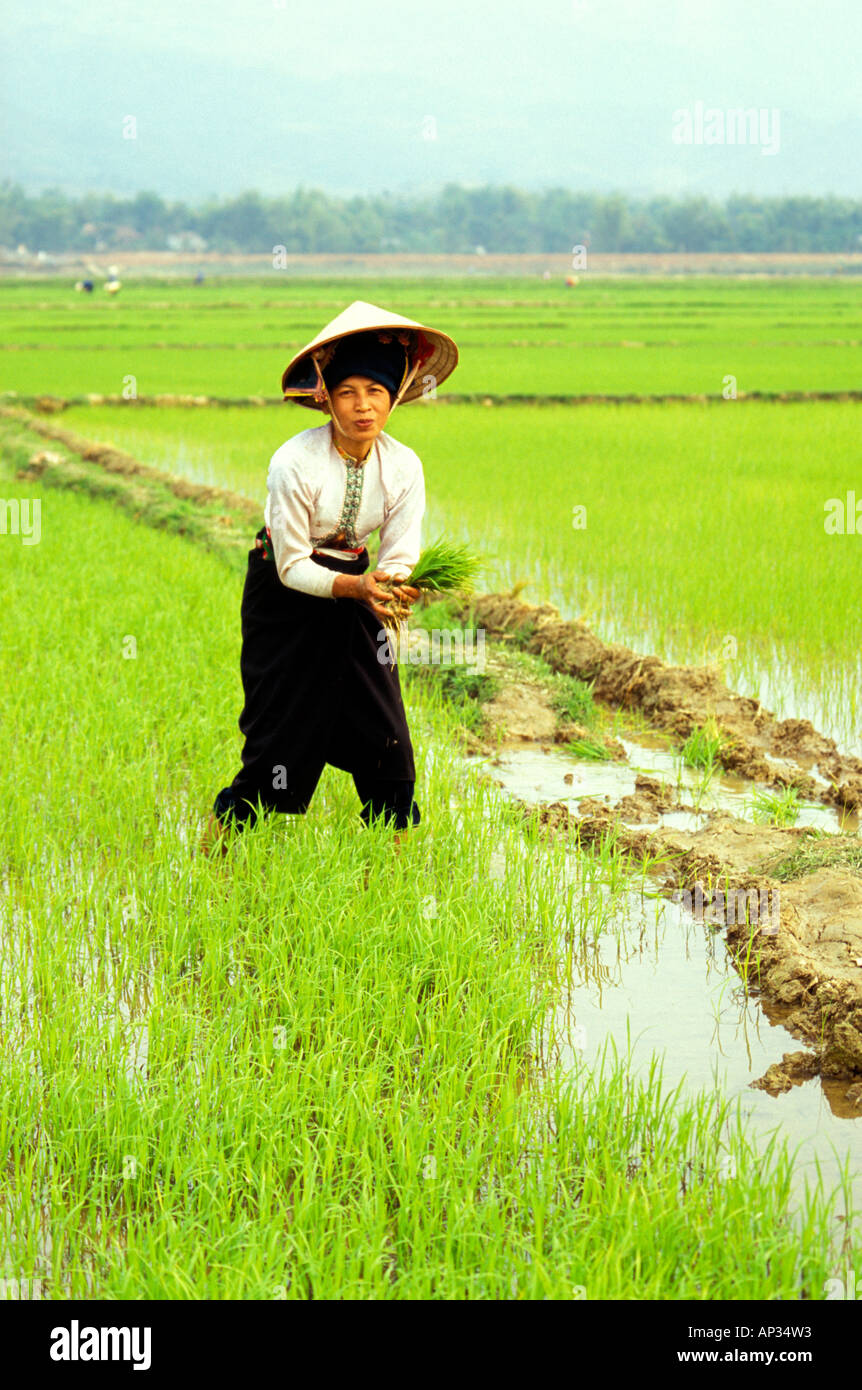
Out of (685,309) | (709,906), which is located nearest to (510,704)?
(709,906)

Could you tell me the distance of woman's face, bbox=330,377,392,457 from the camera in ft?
9.86

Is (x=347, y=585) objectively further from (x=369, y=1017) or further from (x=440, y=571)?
(x=369, y=1017)

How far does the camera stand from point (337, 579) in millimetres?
3031

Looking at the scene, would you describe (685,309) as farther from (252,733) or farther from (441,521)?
(252,733)

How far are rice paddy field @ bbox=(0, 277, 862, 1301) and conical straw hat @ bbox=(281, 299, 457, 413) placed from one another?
1.10 m

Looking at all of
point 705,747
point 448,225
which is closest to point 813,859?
point 705,747

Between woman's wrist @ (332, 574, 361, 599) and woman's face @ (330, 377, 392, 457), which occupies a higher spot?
woman's face @ (330, 377, 392, 457)

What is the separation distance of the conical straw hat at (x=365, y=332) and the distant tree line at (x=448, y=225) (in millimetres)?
84535

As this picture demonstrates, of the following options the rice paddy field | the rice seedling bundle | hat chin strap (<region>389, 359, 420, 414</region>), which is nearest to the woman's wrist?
the rice seedling bundle

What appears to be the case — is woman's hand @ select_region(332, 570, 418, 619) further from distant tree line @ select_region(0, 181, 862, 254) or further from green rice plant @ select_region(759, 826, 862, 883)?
distant tree line @ select_region(0, 181, 862, 254)

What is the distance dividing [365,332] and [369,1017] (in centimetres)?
147

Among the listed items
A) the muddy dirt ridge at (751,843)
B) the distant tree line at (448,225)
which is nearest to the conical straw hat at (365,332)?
the muddy dirt ridge at (751,843)

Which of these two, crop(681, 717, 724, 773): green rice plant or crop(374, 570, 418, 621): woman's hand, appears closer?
crop(374, 570, 418, 621): woman's hand
